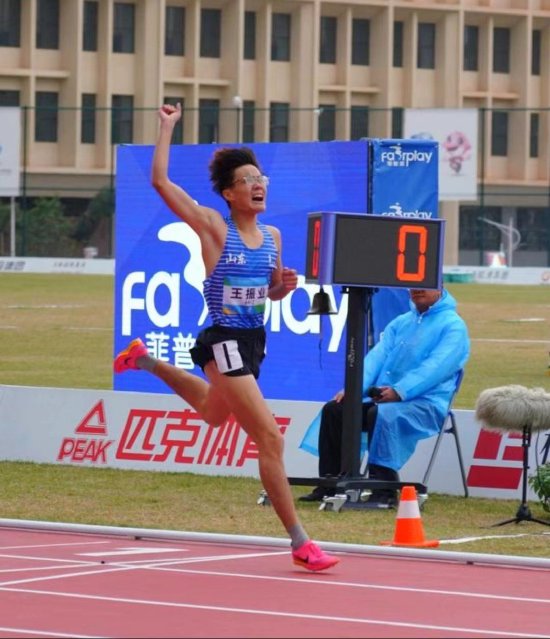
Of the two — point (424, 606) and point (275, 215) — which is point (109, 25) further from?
point (424, 606)

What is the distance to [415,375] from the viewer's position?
11.5 metres

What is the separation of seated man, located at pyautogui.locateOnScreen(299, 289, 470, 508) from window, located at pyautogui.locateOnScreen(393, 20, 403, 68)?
66.5 meters

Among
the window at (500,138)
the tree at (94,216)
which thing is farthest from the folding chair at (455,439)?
the window at (500,138)

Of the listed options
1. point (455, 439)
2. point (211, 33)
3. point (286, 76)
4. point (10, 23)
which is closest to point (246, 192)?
point (455, 439)

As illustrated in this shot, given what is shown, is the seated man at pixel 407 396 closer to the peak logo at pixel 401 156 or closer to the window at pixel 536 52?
the peak logo at pixel 401 156

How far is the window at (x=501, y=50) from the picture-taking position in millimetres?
79438

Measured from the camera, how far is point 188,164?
15.0 metres

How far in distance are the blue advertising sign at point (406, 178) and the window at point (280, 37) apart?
62.4m

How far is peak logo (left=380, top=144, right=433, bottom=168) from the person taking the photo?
1343 centimetres

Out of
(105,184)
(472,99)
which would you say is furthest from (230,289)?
(472,99)

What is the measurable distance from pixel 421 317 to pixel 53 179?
59031mm

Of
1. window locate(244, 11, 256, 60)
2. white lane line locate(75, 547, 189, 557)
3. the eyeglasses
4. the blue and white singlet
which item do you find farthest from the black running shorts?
window locate(244, 11, 256, 60)

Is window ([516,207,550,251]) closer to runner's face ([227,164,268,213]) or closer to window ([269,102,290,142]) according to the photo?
window ([269,102,290,142])

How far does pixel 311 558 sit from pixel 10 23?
63.8 m
